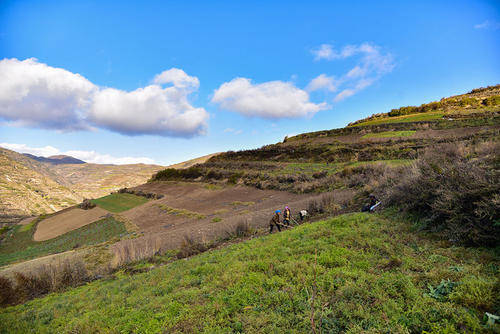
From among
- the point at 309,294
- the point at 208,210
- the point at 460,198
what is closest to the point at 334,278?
the point at 309,294

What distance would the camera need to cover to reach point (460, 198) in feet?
18.3

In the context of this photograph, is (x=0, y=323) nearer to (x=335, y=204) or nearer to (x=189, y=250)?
(x=189, y=250)

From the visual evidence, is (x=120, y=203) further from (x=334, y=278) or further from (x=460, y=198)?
(x=460, y=198)

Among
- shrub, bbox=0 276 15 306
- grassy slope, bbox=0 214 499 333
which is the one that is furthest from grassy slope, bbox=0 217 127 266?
grassy slope, bbox=0 214 499 333

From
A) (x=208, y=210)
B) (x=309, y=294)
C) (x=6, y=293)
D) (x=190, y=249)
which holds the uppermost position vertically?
(x=309, y=294)

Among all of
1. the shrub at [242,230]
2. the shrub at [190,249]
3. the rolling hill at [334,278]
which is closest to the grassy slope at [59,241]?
the rolling hill at [334,278]

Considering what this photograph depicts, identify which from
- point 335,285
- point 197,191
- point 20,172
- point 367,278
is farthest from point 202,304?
point 20,172

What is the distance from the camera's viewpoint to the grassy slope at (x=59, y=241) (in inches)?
939

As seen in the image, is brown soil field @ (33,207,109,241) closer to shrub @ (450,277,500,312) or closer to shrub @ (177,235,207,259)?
shrub @ (177,235,207,259)

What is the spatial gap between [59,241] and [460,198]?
4038cm

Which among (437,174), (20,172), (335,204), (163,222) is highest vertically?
(20,172)

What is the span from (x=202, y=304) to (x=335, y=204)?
10224mm

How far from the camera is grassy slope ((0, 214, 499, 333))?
3174 mm

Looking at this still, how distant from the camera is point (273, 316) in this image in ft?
12.0
